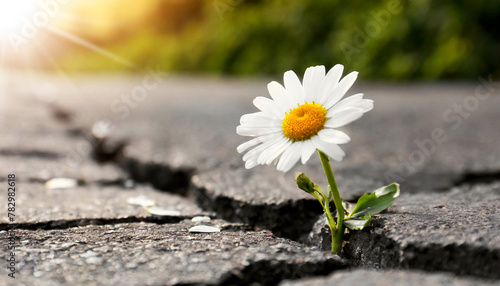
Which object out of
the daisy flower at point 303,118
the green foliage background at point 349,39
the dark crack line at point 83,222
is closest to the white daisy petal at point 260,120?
the daisy flower at point 303,118

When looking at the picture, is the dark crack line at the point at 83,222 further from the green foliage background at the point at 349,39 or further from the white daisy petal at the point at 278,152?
the green foliage background at the point at 349,39

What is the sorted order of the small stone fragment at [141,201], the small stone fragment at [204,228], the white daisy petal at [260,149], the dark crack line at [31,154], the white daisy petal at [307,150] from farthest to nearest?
the dark crack line at [31,154] → the small stone fragment at [141,201] → the small stone fragment at [204,228] → the white daisy petal at [260,149] → the white daisy petal at [307,150]

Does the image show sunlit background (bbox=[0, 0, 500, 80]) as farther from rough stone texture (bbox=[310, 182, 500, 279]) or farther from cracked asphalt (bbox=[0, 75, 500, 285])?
rough stone texture (bbox=[310, 182, 500, 279])

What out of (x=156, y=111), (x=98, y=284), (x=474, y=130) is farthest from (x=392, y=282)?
(x=156, y=111)

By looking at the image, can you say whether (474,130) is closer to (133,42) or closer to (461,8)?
(461,8)

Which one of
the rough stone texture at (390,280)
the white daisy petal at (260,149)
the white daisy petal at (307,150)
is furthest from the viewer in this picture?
the white daisy petal at (260,149)

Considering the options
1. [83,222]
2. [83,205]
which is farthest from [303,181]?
[83,205]

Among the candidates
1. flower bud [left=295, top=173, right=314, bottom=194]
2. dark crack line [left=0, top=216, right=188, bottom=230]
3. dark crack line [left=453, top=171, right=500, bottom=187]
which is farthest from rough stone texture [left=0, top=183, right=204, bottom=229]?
dark crack line [left=453, top=171, right=500, bottom=187]
